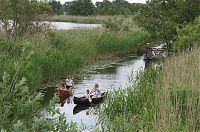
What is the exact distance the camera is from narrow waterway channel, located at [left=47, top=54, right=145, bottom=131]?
17362 mm

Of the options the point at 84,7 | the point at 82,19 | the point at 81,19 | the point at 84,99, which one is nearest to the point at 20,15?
the point at 84,99

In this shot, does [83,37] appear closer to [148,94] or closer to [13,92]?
[148,94]

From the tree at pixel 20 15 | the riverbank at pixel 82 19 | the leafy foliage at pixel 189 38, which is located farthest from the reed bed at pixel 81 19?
the leafy foliage at pixel 189 38

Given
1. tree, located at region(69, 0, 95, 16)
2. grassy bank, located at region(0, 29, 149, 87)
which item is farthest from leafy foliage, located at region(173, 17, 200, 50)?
tree, located at region(69, 0, 95, 16)

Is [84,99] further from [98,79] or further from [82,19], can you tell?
[82,19]

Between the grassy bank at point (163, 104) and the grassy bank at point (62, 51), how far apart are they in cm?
380

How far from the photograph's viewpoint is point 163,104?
9.63 meters

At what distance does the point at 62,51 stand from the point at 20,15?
3510mm

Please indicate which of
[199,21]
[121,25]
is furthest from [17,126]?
[121,25]

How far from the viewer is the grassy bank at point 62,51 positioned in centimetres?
2098

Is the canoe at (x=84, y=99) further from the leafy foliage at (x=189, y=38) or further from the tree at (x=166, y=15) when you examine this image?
the tree at (x=166, y=15)

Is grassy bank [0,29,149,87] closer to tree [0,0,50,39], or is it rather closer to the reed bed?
tree [0,0,50,39]

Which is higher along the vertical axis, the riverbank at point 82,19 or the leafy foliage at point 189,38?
the leafy foliage at point 189,38

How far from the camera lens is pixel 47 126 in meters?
3.92
